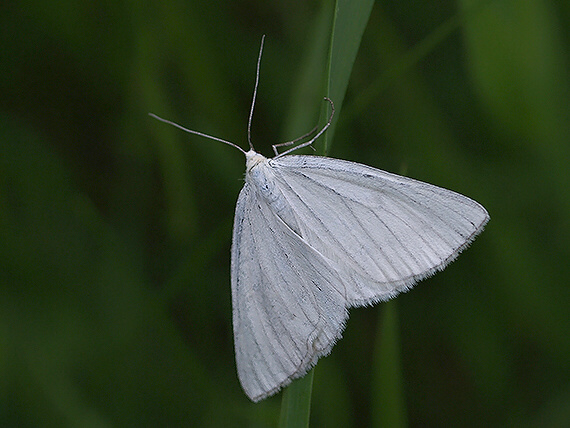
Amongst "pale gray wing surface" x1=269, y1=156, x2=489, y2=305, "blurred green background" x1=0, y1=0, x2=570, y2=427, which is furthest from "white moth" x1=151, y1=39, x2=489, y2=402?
"blurred green background" x1=0, y1=0, x2=570, y2=427

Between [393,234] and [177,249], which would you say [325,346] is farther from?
[177,249]

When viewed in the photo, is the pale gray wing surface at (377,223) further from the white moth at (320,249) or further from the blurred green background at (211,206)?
the blurred green background at (211,206)

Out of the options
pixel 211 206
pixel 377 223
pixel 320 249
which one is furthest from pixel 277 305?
pixel 211 206

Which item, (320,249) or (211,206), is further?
(211,206)

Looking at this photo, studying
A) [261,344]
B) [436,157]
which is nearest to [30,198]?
[261,344]

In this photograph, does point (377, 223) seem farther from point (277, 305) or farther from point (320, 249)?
point (277, 305)

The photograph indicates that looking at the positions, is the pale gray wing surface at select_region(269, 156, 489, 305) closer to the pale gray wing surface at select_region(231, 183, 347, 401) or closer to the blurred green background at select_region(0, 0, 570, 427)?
the pale gray wing surface at select_region(231, 183, 347, 401)

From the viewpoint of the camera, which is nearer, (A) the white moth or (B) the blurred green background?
(A) the white moth
